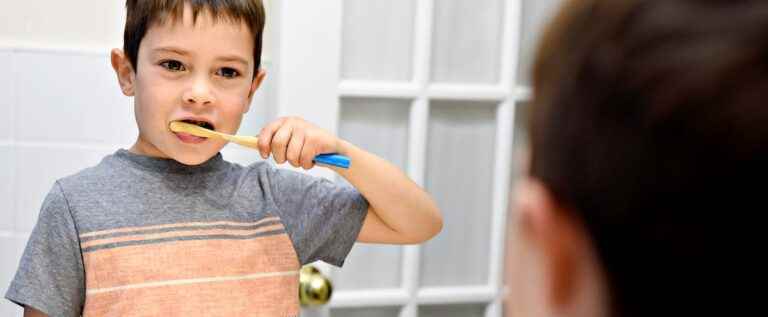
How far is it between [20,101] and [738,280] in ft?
4.01

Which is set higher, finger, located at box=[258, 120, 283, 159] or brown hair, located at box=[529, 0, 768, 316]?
brown hair, located at box=[529, 0, 768, 316]

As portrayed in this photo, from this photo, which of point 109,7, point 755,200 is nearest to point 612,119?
point 755,200

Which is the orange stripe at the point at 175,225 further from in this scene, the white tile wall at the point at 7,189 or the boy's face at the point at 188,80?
the white tile wall at the point at 7,189

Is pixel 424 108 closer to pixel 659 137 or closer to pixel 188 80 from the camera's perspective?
pixel 188 80

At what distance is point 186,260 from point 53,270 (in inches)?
5.2

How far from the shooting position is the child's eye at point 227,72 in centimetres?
99

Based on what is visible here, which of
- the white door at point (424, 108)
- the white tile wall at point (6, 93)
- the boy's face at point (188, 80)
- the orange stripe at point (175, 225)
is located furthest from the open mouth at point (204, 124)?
the white tile wall at point (6, 93)

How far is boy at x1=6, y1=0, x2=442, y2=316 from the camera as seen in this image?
0.91m

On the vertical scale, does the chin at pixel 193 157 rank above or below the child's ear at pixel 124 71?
below

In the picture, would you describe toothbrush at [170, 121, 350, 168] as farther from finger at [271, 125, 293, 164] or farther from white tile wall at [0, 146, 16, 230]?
white tile wall at [0, 146, 16, 230]

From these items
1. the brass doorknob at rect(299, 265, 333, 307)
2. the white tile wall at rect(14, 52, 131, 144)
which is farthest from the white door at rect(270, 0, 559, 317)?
the white tile wall at rect(14, 52, 131, 144)

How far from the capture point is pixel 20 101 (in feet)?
4.39

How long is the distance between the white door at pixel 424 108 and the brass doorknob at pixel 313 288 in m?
0.02

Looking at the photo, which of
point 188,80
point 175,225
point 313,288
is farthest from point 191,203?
point 313,288
